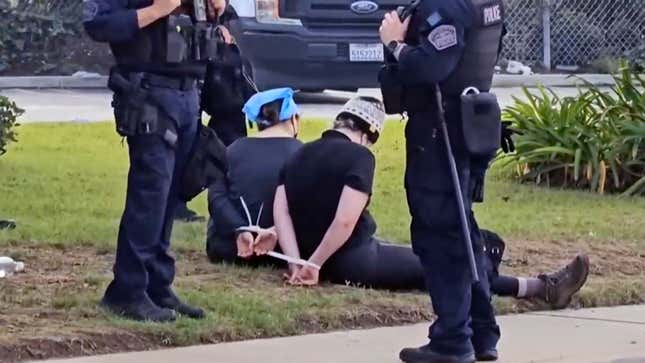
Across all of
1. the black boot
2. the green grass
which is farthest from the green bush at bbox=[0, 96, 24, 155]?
the black boot

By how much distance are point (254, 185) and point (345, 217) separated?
91 cm

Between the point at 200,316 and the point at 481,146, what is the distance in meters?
1.50

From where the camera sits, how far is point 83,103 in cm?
1684

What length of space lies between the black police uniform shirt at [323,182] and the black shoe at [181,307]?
3.28 feet

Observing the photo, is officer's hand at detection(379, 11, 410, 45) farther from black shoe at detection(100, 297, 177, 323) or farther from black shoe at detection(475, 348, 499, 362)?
black shoe at detection(100, 297, 177, 323)

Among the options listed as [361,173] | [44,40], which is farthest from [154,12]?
[44,40]

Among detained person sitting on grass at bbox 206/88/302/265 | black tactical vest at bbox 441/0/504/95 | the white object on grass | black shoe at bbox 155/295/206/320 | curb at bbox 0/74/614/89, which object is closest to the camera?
black tactical vest at bbox 441/0/504/95

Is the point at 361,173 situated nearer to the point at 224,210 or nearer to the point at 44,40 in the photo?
the point at 224,210

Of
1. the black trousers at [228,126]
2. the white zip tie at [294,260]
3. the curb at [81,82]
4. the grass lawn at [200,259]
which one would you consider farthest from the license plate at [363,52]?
the white zip tie at [294,260]

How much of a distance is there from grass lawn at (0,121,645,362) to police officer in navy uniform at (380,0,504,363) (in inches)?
33.2

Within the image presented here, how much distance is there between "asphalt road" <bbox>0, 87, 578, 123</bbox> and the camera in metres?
14.9

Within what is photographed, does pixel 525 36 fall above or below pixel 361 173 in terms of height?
below

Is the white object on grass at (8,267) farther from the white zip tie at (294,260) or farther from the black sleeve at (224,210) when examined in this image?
the white zip tie at (294,260)

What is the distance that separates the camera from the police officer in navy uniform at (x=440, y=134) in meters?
5.89
